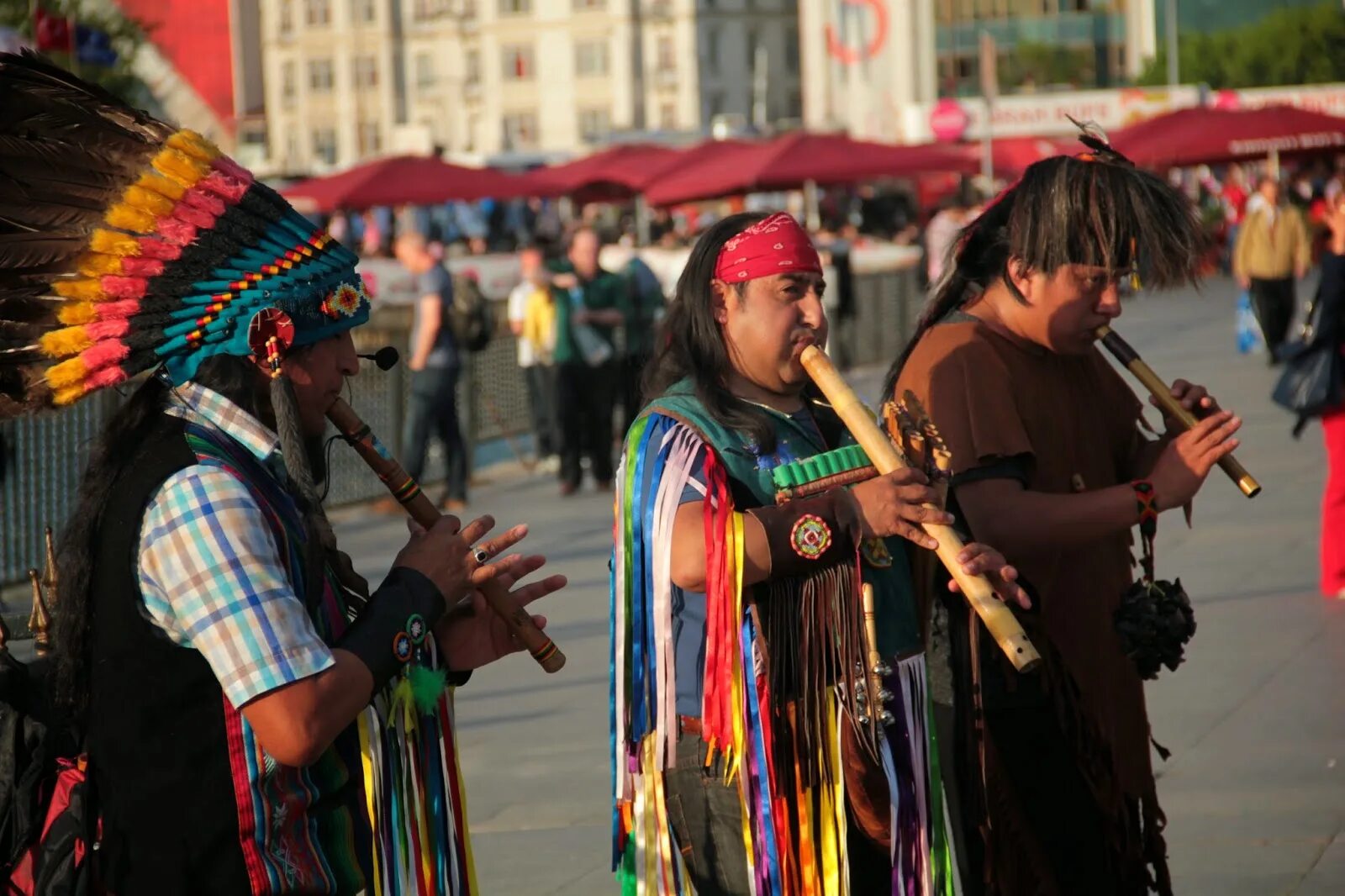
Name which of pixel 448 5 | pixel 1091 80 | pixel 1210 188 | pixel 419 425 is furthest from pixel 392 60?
pixel 419 425

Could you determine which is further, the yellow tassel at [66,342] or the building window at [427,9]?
the building window at [427,9]

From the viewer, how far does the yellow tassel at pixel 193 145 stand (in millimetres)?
2924

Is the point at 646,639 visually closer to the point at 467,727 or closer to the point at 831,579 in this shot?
the point at 831,579

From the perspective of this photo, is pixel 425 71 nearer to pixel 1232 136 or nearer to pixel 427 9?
pixel 427 9

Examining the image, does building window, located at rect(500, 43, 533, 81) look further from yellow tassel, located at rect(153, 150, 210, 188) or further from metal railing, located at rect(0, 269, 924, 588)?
yellow tassel, located at rect(153, 150, 210, 188)

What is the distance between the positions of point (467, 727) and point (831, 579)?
14.4 feet

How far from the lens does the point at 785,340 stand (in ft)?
11.7

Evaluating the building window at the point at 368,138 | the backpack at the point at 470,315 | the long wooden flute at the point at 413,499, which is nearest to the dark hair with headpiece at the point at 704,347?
the long wooden flute at the point at 413,499

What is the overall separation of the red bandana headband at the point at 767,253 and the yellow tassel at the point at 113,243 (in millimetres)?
1135

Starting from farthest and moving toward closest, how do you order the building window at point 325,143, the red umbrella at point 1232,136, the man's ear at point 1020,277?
the building window at point 325,143 < the red umbrella at point 1232,136 < the man's ear at point 1020,277

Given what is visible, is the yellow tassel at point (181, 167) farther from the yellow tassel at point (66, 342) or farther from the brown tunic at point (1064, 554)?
the brown tunic at point (1064, 554)

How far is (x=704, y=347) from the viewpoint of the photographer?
357 cm

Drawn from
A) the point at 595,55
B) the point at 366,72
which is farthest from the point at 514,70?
the point at 366,72

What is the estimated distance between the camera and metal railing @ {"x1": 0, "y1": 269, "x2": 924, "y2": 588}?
10047 millimetres
